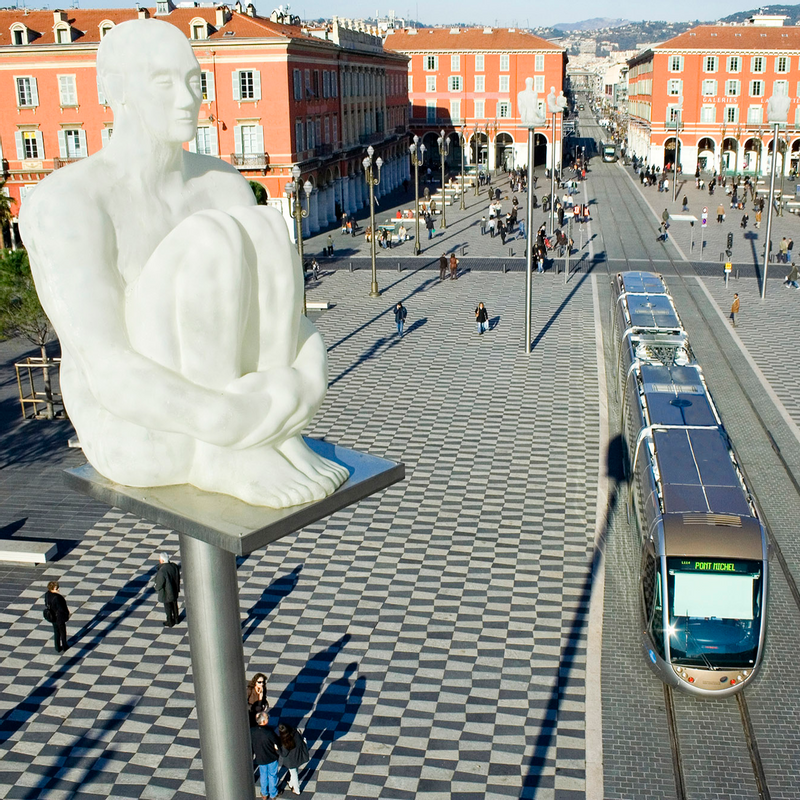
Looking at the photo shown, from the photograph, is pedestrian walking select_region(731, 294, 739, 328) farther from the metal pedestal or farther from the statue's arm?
the statue's arm

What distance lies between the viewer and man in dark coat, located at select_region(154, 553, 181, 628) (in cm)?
1377

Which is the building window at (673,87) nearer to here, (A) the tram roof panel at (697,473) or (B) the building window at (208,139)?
(B) the building window at (208,139)

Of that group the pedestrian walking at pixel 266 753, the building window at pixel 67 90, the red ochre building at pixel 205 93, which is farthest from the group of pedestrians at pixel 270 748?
the building window at pixel 67 90

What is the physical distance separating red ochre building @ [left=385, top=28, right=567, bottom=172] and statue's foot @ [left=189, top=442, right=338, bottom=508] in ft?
288

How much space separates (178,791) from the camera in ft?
34.6

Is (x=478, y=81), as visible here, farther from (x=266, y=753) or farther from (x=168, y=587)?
(x=266, y=753)

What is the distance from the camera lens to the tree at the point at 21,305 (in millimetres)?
23656

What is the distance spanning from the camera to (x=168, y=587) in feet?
45.2

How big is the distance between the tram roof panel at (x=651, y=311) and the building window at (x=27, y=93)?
3792 centimetres

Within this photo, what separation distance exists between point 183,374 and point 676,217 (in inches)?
2245

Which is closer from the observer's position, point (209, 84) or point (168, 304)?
point (168, 304)

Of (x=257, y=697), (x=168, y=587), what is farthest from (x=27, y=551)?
(x=257, y=697)

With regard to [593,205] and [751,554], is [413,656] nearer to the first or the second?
[751,554]

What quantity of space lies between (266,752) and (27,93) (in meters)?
48.5
